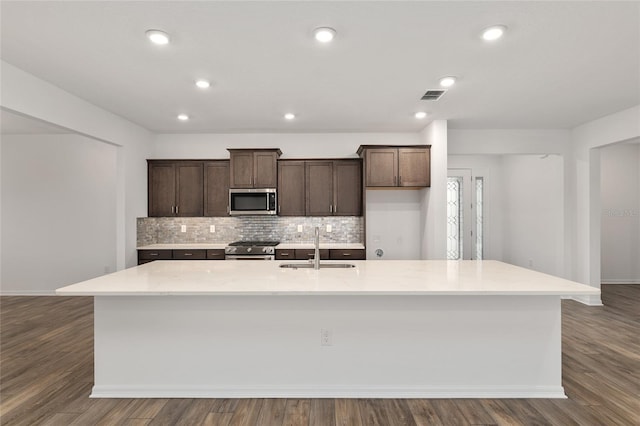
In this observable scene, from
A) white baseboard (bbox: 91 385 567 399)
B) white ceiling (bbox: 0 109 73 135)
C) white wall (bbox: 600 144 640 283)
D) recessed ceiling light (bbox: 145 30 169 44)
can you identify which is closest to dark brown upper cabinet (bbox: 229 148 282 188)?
white ceiling (bbox: 0 109 73 135)

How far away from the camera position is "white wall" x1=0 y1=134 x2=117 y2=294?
5895mm

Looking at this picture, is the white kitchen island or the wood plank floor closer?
the wood plank floor

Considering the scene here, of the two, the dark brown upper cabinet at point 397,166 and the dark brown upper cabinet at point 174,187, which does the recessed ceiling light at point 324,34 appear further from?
the dark brown upper cabinet at point 174,187

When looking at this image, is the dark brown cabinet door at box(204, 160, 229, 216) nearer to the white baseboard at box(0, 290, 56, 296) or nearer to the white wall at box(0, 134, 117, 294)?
the white wall at box(0, 134, 117, 294)

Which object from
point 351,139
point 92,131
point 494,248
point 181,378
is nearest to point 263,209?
point 351,139

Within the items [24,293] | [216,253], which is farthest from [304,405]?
[24,293]

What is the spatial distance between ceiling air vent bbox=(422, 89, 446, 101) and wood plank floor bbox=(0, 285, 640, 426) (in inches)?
111

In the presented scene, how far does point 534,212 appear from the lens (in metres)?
6.46

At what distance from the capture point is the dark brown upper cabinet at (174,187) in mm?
5699

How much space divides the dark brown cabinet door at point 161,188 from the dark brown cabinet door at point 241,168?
3.35 ft

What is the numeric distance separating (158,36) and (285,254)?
3.36 metres

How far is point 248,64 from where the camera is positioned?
10.2 feet

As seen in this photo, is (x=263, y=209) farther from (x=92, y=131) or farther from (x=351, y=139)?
(x=92, y=131)

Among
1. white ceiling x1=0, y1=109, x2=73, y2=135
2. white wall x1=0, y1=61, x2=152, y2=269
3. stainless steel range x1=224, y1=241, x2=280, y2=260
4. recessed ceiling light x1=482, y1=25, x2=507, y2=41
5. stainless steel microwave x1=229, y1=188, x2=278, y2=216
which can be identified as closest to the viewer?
recessed ceiling light x1=482, y1=25, x2=507, y2=41
